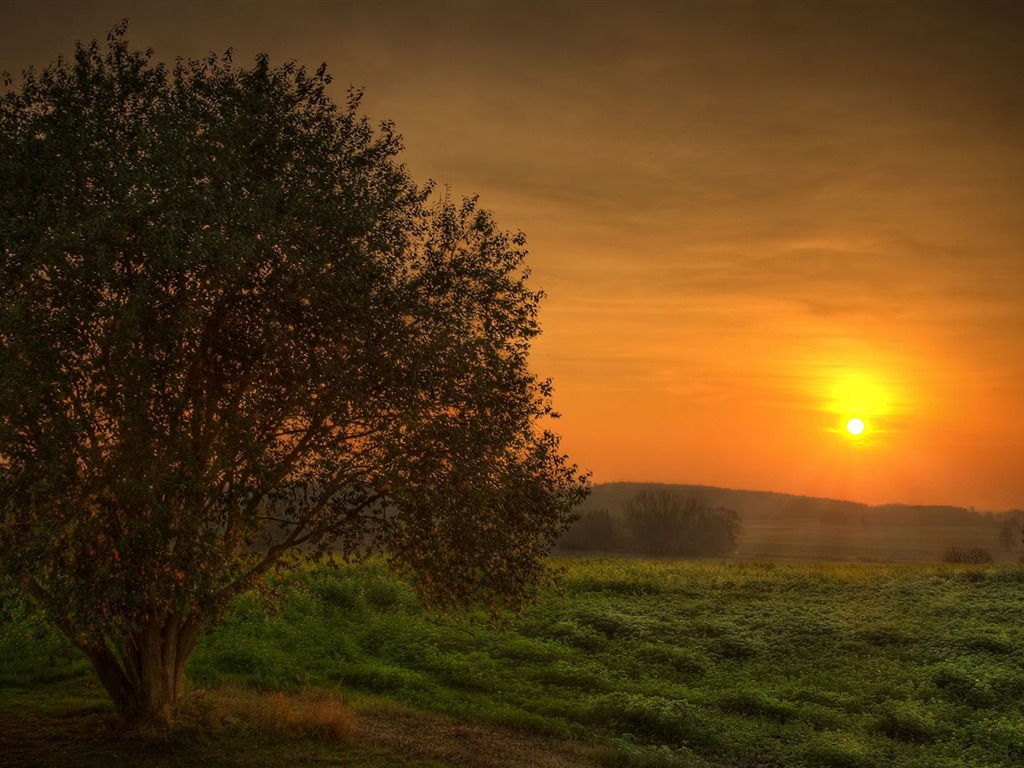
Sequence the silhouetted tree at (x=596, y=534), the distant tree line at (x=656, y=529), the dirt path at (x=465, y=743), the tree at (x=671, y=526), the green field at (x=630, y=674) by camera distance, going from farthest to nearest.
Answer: the tree at (x=671, y=526), the distant tree line at (x=656, y=529), the silhouetted tree at (x=596, y=534), the green field at (x=630, y=674), the dirt path at (x=465, y=743)

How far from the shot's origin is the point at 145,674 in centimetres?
1942

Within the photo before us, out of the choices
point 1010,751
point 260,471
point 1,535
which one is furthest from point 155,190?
point 1010,751

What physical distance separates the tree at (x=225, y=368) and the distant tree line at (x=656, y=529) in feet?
351

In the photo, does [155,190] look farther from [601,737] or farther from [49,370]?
[601,737]

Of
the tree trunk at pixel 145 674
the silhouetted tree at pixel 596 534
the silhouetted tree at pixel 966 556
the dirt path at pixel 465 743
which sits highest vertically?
the tree trunk at pixel 145 674

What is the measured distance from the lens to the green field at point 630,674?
2239 centimetres

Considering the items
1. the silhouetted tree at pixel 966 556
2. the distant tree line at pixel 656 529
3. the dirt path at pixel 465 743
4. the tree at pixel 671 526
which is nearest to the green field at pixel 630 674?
the dirt path at pixel 465 743

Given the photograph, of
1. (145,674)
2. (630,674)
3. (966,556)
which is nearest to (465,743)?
(145,674)

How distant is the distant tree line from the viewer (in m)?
128

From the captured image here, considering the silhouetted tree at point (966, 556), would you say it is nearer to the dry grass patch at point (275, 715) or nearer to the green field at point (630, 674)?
the green field at point (630, 674)

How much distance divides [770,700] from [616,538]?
105 metres

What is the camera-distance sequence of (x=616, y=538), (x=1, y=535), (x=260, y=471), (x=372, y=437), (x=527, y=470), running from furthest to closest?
1. (x=616, y=538)
2. (x=527, y=470)
3. (x=372, y=437)
4. (x=260, y=471)
5. (x=1, y=535)

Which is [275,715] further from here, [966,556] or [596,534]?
[596,534]

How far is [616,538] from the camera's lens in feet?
426
